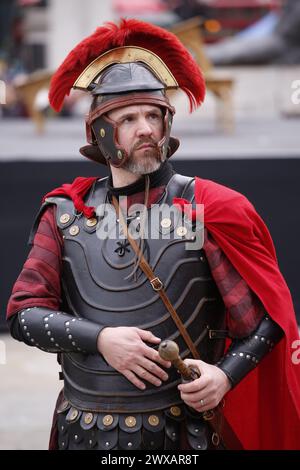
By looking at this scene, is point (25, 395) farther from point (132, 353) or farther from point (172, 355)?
point (172, 355)

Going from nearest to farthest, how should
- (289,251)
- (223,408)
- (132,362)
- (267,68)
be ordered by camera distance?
(132,362)
(223,408)
(289,251)
(267,68)

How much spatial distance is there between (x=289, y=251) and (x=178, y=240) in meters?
3.36

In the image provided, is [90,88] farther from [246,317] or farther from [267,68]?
[267,68]

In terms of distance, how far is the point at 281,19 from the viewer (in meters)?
13.8

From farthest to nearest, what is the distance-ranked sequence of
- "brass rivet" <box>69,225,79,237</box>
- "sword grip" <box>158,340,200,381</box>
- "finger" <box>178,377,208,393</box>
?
1. "brass rivet" <box>69,225,79,237</box>
2. "finger" <box>178,377,208,393</box>
3. "sword grip" <box>158,340,200,381</box>

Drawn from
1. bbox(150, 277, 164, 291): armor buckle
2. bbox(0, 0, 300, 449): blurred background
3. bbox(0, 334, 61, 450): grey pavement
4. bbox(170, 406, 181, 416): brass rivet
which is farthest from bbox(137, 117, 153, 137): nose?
bbox(0, 334, 61, 450): grey pavement

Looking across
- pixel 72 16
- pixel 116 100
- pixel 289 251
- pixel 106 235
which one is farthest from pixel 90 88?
pixel 72 16

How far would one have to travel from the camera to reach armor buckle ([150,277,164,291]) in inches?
97.3

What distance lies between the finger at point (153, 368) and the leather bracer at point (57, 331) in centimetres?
13

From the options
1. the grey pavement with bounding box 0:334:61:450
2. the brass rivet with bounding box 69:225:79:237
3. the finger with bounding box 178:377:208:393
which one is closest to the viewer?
the finger with bounding box 178:377:208:393

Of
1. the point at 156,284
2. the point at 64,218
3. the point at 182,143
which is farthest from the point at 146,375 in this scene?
the point at 182,143

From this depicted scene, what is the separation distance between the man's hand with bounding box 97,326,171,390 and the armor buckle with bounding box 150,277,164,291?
4.6 inches

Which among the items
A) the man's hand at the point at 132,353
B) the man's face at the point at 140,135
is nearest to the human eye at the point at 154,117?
the man's face at the point at 140,135

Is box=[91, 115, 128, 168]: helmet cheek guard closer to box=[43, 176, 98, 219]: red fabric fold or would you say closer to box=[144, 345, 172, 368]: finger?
box=[43, 176, 98, 219]: red fabric fold
